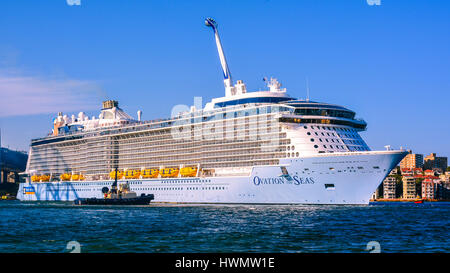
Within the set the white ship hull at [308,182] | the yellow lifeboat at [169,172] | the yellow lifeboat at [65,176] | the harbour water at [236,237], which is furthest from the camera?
the yellow lifeboat at [65,176]

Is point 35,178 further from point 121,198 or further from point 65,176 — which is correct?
point 121,198

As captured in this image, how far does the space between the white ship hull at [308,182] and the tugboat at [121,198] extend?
6.14 metres

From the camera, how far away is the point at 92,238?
95.7ft

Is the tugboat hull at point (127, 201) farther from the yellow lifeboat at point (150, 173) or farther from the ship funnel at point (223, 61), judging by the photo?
the ship funnel at point (223, 61)

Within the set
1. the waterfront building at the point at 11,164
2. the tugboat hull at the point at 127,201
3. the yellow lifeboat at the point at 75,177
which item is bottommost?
the tugboat hull at the point at 127,201

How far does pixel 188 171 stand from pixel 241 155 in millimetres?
10539

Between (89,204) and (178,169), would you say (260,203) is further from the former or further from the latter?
(89,204)

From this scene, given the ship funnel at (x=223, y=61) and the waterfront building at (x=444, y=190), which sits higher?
the ship funnel at (x=223, y=61)

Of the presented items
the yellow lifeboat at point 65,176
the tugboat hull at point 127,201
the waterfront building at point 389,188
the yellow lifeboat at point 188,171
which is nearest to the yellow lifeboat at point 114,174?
the tugboat hull at point 127,201

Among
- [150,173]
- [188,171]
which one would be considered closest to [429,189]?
[150,173]

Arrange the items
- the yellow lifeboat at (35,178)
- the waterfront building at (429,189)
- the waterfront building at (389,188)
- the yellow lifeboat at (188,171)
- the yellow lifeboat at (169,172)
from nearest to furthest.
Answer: the yellow lifeboat at (188,171) < the yellow lifeboat at (169,172) < the yellow lifeboat at (35,178) < the waterfront building at (429,189) < the waterfront building at (389,188)

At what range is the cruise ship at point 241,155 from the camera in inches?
2302

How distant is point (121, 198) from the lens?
7962 centimetres
